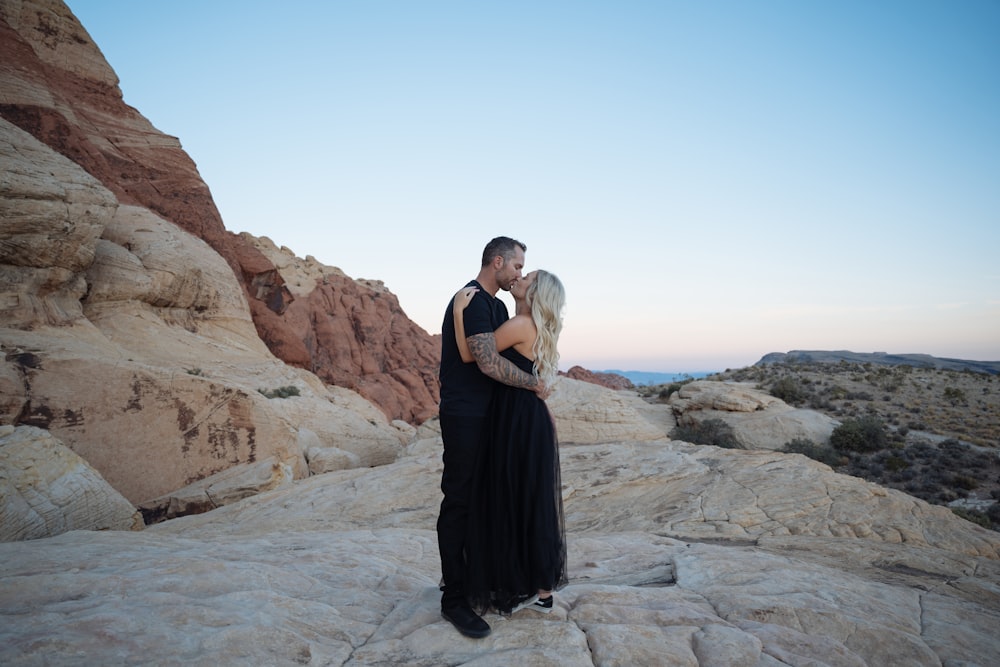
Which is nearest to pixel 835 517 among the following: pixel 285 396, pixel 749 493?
pixel 749 493

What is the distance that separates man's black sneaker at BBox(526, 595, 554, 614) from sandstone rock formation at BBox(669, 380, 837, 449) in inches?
642

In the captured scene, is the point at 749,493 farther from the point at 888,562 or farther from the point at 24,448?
the point at 24,448

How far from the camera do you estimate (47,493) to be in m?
6.66

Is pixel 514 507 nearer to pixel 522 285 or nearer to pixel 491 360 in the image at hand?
pixel 491 360

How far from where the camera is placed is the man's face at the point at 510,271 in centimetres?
367

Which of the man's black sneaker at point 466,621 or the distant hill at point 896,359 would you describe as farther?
the distant hill at point 896,359

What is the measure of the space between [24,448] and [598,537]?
7169 millimetres

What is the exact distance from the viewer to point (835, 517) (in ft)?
23.1

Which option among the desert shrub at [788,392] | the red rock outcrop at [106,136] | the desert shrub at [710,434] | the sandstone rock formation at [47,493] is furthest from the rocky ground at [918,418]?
the red rock outcrop at [106,136]

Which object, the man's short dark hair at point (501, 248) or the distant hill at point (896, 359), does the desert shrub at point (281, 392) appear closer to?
the man's short dark hair at point (501, 248)

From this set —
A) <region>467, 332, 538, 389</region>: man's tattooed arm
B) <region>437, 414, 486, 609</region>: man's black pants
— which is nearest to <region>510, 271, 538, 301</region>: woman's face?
<region>467, 332, 538, 389</region>: man's tattooed arm

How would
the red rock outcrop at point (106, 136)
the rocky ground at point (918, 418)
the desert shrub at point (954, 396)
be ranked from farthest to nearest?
1. the desert shrub at point (954, 396)
2. the red rock outcrop at point (106, 136)
3. the rocky ground at point (918, 418)

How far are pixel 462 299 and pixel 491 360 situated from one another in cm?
45

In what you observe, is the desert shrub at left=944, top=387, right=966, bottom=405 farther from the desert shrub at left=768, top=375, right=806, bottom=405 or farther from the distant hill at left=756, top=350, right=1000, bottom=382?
the distant hill at left=756, top=350, right=1000, bottom=382
